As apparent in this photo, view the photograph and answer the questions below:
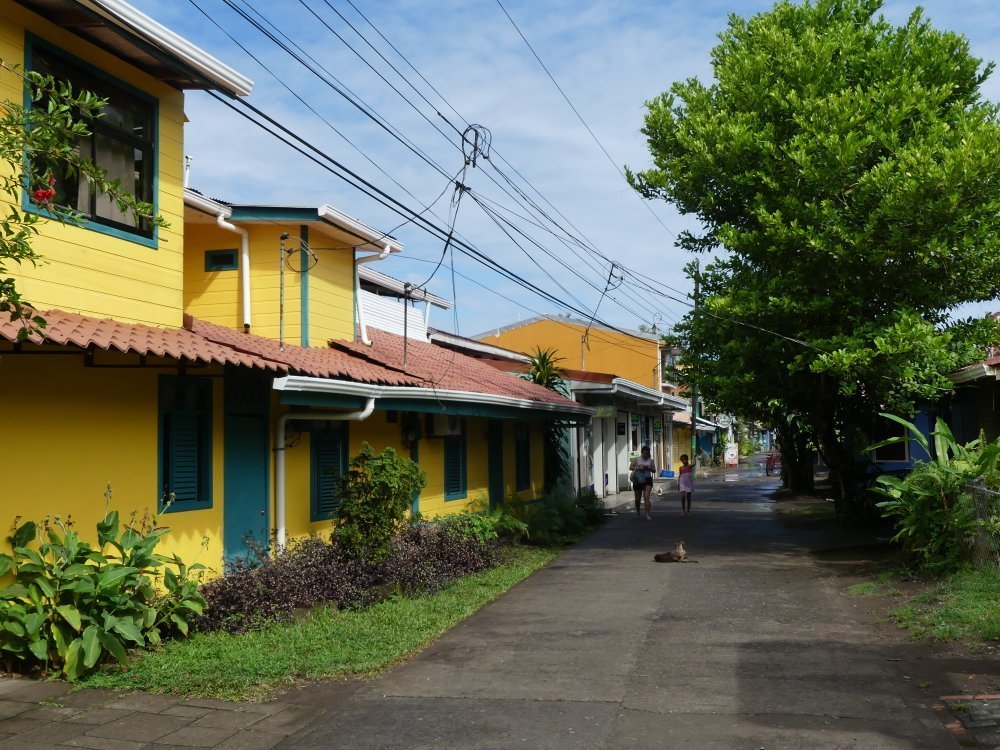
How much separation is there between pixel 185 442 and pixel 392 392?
2.97 meters

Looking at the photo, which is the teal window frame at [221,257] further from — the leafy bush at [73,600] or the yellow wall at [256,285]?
the leafy bush at [73,600]

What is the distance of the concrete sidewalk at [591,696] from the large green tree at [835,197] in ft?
16.0

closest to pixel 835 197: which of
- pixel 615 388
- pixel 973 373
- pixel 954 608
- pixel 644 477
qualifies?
pixel 973 373

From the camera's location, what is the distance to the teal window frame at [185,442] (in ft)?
29.2

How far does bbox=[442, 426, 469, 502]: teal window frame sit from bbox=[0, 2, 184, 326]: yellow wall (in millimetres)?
7110

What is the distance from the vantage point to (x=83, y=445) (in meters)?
7.88

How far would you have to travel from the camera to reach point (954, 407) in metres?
18.4

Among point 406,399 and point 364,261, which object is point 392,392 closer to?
point 406,399

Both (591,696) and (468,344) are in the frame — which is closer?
(591,696)

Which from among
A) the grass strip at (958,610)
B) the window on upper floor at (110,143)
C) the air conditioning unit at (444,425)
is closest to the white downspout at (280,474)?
the window on upper floor at (110,143)

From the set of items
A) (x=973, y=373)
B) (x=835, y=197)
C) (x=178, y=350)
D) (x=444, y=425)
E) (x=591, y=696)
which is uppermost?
(x=835, y=197)

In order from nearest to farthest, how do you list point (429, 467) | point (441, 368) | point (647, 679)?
point (647, 679) → point (429, 467) → point (441, 368)

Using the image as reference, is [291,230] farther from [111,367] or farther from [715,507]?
[715,507]

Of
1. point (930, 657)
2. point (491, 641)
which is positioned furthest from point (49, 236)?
point (930, 657)
